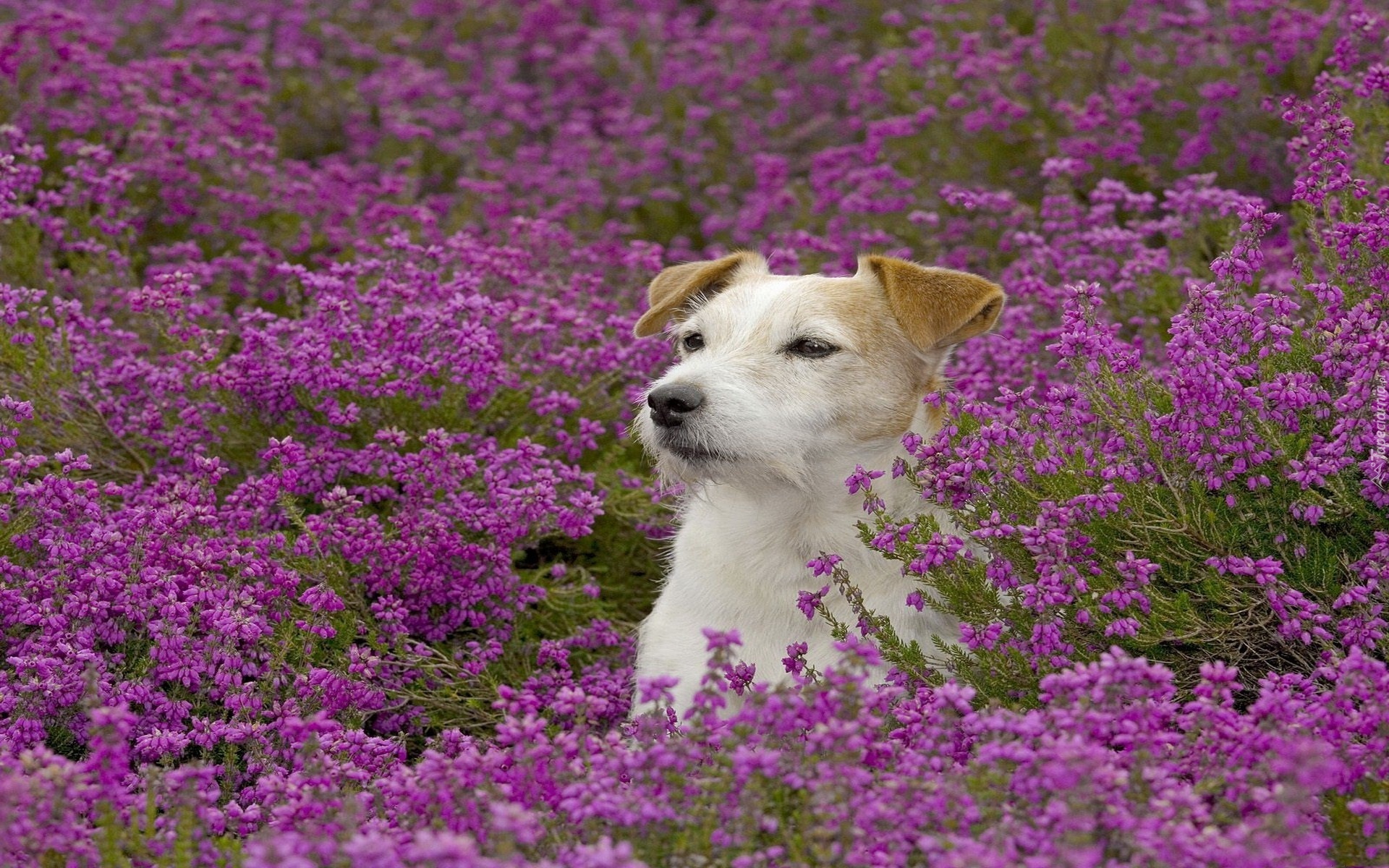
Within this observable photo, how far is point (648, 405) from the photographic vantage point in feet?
12.6

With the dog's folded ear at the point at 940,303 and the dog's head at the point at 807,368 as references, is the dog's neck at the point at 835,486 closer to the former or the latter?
the dog's head at the point at 807,368

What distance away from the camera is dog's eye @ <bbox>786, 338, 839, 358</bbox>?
405 cm

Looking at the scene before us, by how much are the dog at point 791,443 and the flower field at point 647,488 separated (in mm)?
128

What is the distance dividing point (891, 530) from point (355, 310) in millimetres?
2333

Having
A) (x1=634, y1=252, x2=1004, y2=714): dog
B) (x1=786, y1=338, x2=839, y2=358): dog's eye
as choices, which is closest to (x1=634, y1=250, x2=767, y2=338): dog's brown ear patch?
(x1=634, y1=252, x2=1004, y2=714): dog

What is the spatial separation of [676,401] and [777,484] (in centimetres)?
40

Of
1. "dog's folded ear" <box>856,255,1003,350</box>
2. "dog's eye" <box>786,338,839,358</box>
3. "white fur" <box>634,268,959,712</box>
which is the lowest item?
"white fur" <box>634,268,959,712</box>

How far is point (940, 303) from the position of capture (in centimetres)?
401

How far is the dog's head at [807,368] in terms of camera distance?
3.80 m

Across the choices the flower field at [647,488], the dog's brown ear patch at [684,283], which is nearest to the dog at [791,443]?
the flower field at [647,488]

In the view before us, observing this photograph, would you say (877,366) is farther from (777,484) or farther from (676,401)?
(676,401)

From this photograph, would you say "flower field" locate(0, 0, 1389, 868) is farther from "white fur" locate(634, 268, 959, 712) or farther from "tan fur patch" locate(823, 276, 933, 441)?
"tan fur patch" locate(823, 276, 933, 441)

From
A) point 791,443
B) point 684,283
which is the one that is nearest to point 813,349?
point 791,443

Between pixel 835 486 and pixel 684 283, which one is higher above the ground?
pixel 684 283
